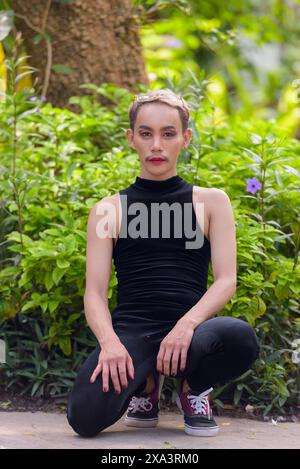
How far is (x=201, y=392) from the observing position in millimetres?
3748

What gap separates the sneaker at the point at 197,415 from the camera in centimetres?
368

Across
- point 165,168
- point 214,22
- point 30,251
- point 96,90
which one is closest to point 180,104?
point 165,168

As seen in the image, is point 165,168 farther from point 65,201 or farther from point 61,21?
point 61,21

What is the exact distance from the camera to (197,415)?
3.70 metres

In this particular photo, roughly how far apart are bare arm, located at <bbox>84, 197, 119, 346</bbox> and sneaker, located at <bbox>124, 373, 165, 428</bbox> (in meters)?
0.35

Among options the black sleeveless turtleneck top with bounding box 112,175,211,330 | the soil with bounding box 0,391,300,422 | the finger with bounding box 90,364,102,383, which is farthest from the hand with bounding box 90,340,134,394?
the soil with bounding box 0,391,300,422

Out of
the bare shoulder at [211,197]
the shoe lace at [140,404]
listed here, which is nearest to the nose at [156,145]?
the bare shoulder at [211,197]

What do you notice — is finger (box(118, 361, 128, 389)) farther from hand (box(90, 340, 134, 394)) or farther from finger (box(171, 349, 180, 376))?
finger (box(171, 349, 180, 376))

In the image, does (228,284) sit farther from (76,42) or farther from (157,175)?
(76,42)

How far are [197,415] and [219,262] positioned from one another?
2.03 feet

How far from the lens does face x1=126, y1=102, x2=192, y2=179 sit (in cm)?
382

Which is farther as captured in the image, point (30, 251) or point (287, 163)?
point (287, 163)
